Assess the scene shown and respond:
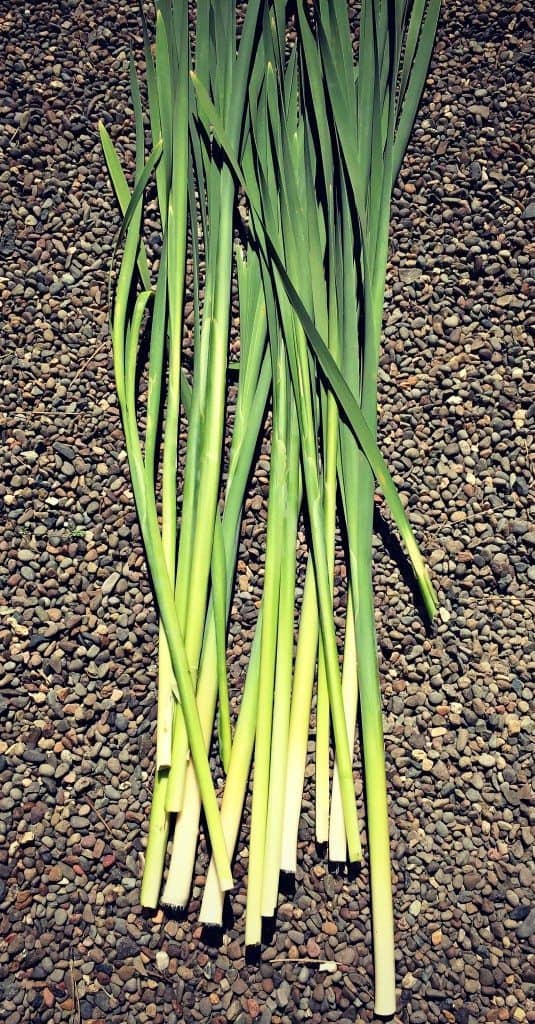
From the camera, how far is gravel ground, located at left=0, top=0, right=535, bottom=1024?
135cm

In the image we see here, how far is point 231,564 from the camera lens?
141 centimetres

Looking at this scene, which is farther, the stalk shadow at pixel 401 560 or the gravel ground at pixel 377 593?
the stalk shadow at pixel 401 560

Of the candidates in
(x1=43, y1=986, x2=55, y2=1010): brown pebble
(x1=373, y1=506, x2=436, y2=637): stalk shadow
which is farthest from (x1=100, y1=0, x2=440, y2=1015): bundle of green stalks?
(x1=43, y1=986, x2=55, y2=1010): brown pebble

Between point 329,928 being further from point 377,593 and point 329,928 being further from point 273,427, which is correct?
point 273,427

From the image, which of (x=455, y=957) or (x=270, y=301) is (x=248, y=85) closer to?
(x=270, y=301)

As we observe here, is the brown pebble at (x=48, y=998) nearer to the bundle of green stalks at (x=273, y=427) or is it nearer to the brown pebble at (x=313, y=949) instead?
the bundle of green stalks at (x=273, y=427)

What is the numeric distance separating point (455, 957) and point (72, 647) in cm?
86

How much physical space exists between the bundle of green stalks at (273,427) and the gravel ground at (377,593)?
0.11m

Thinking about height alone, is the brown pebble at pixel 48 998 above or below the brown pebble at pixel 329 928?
below

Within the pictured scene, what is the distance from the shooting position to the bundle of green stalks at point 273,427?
1321 millimetres

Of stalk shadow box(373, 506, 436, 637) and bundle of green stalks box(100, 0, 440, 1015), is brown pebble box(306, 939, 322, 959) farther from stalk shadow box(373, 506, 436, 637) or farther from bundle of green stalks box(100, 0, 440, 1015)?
stalk shadow box(373, 506, 436, 637)

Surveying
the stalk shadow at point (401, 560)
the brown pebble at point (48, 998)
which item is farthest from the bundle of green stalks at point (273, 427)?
the brown pebble at point (48, 998)

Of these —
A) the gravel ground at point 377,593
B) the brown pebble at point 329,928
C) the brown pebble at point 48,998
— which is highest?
the gravel ground at point 377,593

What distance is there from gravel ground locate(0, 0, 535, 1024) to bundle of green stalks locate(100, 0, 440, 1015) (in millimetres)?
109
